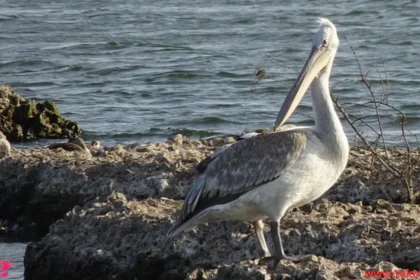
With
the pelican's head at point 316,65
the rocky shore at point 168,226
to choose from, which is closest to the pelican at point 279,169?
the pelican's head at point 316,65

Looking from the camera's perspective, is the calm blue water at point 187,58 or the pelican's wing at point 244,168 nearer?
the pelican's wing at point 244,168

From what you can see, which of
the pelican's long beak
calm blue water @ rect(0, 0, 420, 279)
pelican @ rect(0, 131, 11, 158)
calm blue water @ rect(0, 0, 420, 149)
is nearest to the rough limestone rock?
calm blue water @ rect(0, 0, 420, 279)

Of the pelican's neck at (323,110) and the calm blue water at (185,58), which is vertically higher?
the pelican's neck at (323,110)

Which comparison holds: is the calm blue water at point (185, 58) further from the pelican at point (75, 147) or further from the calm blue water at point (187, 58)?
the pelican at point (75, 147)

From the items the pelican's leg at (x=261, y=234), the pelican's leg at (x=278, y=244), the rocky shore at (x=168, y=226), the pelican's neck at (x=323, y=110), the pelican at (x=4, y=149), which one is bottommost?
the pelican at (x=4, y=149)

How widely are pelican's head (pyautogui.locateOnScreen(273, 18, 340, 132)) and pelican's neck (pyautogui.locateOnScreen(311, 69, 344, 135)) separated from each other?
61 millimetres

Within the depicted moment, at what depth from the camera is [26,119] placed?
15.5 m

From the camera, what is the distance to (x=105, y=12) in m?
30.1

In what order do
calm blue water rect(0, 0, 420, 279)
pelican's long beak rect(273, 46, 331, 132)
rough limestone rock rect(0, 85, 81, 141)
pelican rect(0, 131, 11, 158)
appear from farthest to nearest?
1. calm blue water rect(0, 0, 420, 279)
2. rough limestone rock rect(0, 85, 81, 141)
3. pelican rect(0, 131, 11, 158)
4. pelican's long beak rect(273, 46, 331, 132)

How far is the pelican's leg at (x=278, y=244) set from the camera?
24.9ft

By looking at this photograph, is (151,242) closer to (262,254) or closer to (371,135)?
(262,254)

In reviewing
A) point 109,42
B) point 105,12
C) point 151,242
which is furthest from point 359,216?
point 105,12

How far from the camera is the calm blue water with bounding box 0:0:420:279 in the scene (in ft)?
60.2

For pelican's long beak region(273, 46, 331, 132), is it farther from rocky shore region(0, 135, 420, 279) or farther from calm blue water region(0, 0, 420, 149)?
calm blue water region(0, 0, 420, 149)
